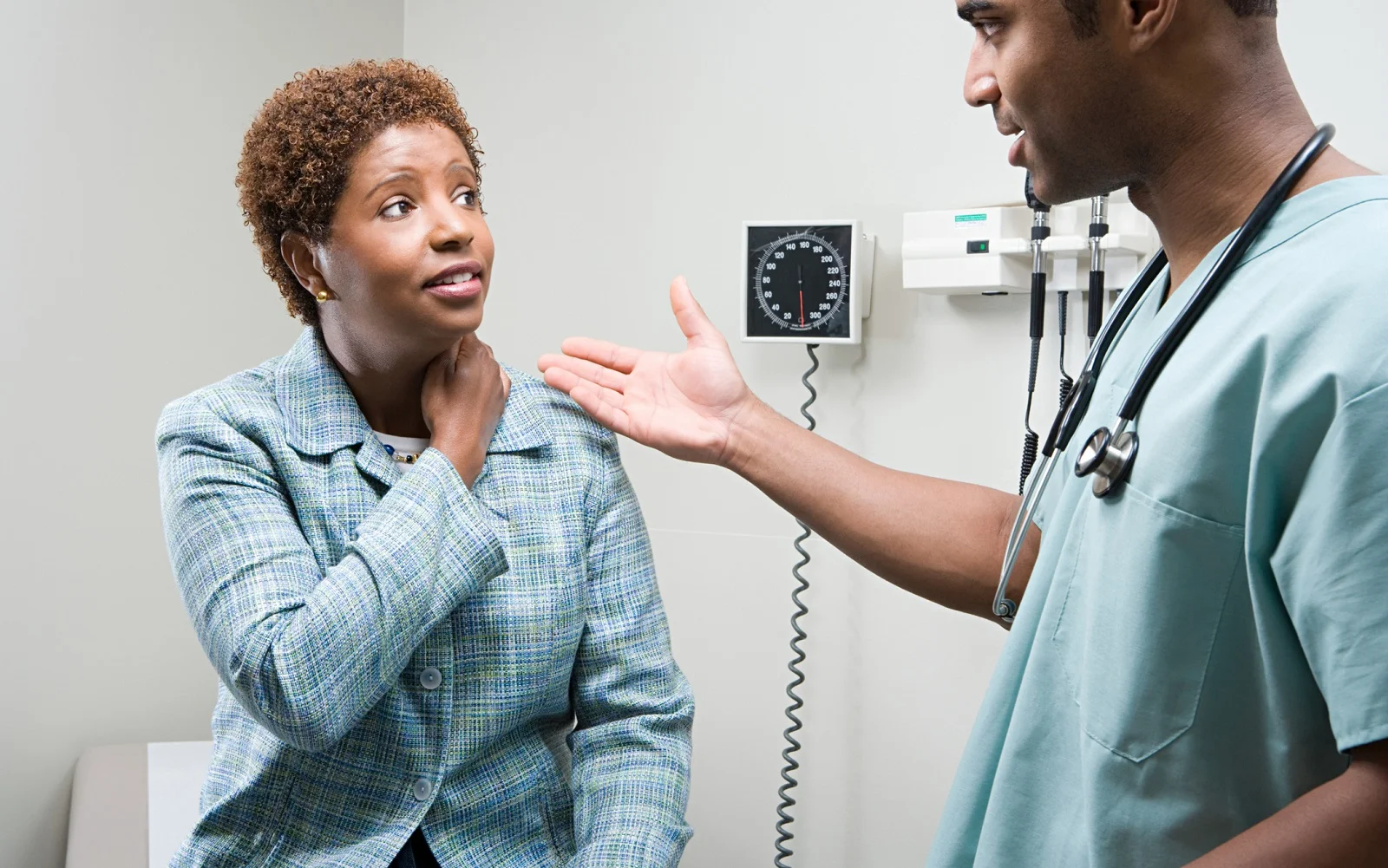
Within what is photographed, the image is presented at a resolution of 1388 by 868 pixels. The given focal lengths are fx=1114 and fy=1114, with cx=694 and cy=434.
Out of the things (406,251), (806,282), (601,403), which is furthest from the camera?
(806,282)

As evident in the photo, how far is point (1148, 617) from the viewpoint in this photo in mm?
817

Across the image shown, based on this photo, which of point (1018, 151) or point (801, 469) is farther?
point (801, 469)

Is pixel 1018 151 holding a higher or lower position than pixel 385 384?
higher

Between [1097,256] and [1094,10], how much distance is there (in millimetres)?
1006

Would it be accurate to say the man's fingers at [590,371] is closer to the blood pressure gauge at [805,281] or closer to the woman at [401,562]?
the woman at [401,562]

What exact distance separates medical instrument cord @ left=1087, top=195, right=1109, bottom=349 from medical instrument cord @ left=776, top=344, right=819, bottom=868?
53cm

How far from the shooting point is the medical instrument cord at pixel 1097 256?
1814 millimetres

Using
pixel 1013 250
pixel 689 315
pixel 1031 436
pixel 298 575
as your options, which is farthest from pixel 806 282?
pixel 298 575

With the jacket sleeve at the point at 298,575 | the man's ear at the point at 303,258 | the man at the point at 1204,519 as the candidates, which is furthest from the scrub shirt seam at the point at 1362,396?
the man's ear at the point at 303,258

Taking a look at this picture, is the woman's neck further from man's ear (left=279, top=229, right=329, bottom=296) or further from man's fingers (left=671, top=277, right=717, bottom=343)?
man's fingers (left=671, top=277, right=717, bottom=343)

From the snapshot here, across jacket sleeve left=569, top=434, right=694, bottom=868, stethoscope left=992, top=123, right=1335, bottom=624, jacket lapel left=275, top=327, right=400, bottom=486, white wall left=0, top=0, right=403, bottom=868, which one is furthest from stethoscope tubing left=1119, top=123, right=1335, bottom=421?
white wall left=0, top=0, right=403, bottom=868

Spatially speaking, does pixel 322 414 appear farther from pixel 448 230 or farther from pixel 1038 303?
pixel 1038 303

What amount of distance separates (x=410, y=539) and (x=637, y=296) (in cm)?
123

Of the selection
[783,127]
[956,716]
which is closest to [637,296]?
[783,127]
